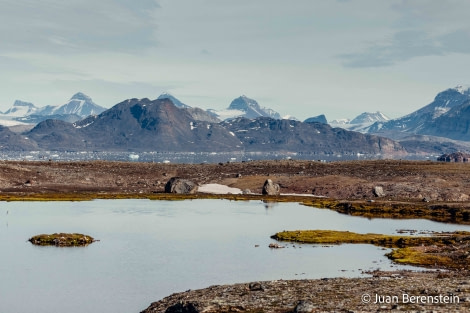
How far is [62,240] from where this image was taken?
85.4 m

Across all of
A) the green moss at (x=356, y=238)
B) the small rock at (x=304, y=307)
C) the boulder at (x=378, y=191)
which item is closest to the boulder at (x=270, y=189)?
the boulder at (x=378, y=191)

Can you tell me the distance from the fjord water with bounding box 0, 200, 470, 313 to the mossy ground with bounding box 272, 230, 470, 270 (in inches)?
126

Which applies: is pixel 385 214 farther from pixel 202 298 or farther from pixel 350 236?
pixel 202 298

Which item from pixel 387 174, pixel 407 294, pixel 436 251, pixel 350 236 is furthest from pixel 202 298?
pixel 387 174

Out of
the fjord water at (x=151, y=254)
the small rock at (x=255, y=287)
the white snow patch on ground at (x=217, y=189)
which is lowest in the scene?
the fjord water at (x=151, y=254)

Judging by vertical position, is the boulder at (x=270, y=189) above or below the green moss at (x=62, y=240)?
above

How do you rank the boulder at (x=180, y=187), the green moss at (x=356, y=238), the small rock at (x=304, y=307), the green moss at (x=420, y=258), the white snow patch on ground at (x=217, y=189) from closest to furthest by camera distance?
the small rock at (x=304, y=307) → the green moss at (x=420, y=258) → the green moss at (x=356, y=238) → the boulder at (x=180, y=187) → the white snow patch on ground at (x=217, y=189)

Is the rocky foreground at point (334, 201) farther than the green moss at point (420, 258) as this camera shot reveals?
No

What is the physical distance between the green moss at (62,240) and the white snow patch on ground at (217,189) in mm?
86739

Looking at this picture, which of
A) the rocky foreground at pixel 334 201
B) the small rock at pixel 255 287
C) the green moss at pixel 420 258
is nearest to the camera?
the rocky foreground at pixel 334 201

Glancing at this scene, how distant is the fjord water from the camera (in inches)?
2322

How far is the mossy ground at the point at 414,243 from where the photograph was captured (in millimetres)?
73625

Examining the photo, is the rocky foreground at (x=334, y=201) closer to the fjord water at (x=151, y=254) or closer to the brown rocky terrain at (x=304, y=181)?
the brown rocky terrain at (x=304, y=181)

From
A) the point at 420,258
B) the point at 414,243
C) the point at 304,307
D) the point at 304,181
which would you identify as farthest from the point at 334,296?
the point at 304,181
